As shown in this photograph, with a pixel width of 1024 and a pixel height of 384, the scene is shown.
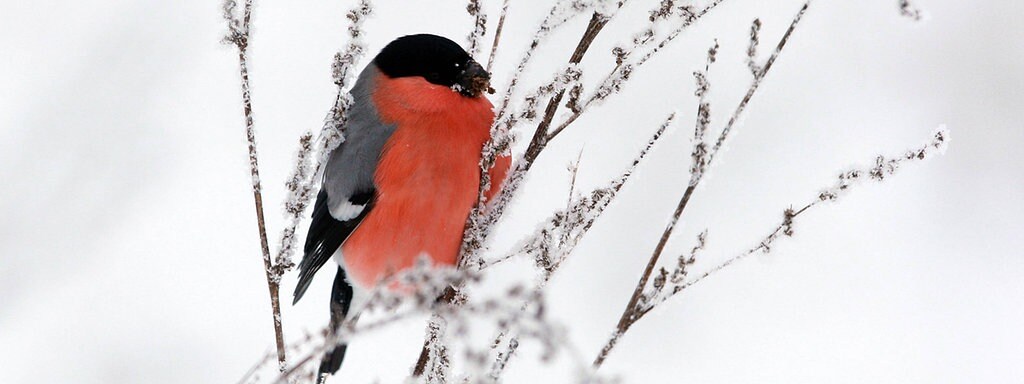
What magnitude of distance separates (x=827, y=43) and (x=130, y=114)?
270 centimetres

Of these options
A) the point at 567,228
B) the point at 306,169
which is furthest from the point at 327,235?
the point at 567,228

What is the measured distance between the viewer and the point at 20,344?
3.21 metres

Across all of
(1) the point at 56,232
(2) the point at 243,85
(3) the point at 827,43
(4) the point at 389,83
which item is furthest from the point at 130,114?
(3) the point at 827,43

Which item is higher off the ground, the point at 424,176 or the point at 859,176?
the point at 424,176

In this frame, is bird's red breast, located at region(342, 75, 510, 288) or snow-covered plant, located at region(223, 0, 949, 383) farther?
bird's red breast, located at region(342, 75, 510, 288)

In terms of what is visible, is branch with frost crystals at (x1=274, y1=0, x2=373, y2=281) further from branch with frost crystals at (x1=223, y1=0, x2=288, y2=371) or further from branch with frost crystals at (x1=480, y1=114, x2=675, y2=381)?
branch with frost crystals at (x1=480, y1=114, x2=675, y2=381)

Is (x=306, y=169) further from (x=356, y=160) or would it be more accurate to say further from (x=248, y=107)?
(x=356, y=160)

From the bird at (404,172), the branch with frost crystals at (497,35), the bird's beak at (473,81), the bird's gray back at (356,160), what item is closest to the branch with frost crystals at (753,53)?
the branch with frost crystals at (497,35)

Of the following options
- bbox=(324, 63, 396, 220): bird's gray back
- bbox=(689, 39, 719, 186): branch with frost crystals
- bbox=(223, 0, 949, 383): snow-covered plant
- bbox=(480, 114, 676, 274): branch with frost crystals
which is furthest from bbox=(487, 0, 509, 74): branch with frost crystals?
bbox=(324, 63, 396, 220): bird's gray back

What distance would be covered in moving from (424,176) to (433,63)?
269 mm

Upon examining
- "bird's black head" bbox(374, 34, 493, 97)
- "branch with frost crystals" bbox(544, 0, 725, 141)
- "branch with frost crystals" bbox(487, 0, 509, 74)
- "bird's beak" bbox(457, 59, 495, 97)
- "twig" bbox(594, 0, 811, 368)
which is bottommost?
"twig" bbox(594, 0, 811, 368)

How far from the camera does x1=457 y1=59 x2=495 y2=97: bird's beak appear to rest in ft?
6.45

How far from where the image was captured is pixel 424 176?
2.14 metres

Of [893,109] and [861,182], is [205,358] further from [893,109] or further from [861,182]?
[893,109]
